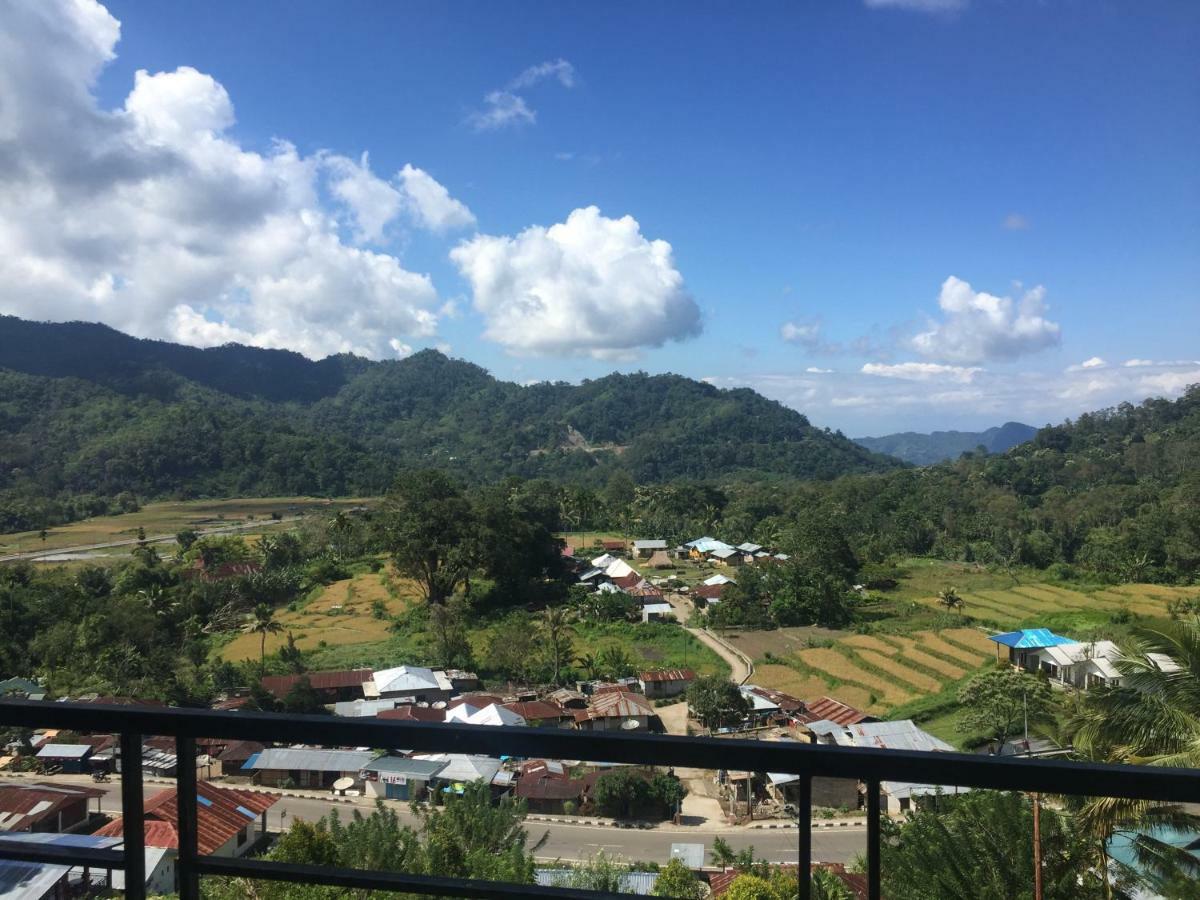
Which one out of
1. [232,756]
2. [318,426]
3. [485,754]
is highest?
[318,426]

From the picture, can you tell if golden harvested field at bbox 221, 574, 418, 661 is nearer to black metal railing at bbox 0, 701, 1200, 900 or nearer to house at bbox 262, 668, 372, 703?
house at bbox 262, 668, 372, 703

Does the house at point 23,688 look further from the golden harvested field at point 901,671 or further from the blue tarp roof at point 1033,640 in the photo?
the blue tarp roof at point 1033,640

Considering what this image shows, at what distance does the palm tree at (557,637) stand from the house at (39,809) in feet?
39.9

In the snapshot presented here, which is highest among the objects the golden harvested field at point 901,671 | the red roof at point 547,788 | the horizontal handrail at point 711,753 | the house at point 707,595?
the horizontal handrail at point 711,753

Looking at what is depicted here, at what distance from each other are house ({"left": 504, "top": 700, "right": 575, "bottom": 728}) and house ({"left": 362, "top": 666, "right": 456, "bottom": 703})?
4.71 ft

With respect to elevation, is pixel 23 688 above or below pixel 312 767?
below

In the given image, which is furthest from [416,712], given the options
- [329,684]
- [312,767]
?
[312,767]

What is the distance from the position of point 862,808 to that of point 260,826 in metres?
1.30

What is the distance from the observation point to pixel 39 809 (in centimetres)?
126

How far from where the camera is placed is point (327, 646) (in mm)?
14523

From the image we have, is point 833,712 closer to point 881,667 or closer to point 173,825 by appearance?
point 881,667

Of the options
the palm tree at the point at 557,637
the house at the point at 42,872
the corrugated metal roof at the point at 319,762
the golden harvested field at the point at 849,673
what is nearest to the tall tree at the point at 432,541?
the palm tree at the point at 557,637

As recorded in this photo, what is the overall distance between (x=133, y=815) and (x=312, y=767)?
4.02 meters

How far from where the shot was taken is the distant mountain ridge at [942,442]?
501ft
